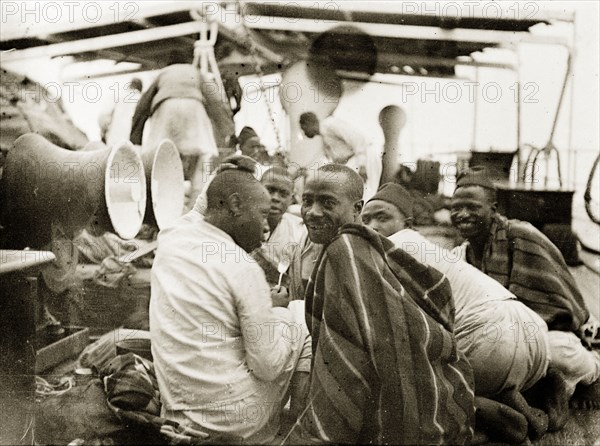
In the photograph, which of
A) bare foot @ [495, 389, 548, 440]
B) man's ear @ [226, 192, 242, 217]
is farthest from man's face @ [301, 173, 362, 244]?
bare foot @ [495, 389, 548, 440]

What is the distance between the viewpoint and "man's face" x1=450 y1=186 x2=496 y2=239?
93.7 inches

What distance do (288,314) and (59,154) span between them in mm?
1402

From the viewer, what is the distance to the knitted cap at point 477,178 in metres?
2.36

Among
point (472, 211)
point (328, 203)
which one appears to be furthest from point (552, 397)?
point (328, 203)

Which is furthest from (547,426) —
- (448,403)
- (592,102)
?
(592,102)

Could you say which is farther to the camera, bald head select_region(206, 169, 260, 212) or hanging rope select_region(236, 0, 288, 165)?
hanging rope select_region(236, 0, 288, 165)

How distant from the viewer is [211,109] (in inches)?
106

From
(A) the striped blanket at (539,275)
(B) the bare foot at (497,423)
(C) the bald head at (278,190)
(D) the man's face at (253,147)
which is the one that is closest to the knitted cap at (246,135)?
(D) the man's face at (253,147)

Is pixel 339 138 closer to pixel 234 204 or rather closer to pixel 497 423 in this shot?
pixel 234 204

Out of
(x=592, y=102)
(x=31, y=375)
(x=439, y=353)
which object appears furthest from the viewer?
(x=592, y=102)

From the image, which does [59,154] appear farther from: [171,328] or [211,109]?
[171,328]

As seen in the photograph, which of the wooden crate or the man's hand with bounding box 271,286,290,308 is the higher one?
the man's hand with bounding box 271,286,290,308

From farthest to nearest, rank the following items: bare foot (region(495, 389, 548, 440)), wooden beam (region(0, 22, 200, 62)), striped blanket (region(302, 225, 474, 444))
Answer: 1. wooden beam (region(0, 22, 200, 62))
2. bare foot (region(495, 389, 548, 440))
3. striped blanket (region(302, 225, 474, 444))

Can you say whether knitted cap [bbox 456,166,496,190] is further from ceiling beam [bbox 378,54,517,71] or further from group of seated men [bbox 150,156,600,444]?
ceiling beam [bbox 378,54,517,71]
